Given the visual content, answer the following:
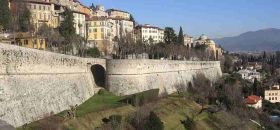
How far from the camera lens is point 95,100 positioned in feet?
160

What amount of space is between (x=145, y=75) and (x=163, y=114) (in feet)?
41.9

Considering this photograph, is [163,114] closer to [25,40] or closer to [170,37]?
[25,40]

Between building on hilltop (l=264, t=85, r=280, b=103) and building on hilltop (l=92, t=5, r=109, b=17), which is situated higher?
building on hilltop (l=92, t=5, r=109, b=17)

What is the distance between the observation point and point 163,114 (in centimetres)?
4753

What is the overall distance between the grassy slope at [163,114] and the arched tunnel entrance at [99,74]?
2.62 meters

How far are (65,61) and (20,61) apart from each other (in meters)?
11.5

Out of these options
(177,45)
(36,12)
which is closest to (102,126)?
(36,12)

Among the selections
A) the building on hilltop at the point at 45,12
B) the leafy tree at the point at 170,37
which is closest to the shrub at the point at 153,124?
the building on hilltop at the point at 45,12

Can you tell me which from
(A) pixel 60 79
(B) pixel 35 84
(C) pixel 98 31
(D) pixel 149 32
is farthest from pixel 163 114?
(D) pixel 149 32

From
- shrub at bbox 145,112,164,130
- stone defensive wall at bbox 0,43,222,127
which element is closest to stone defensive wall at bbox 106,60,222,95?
stone defensive wall at bbox 0,43,222,127

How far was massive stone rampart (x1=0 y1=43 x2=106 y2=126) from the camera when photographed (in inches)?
1198

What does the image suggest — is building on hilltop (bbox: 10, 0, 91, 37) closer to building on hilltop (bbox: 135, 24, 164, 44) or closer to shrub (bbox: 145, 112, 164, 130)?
building on hilltop (bbox: 135, 24, 164, 44)

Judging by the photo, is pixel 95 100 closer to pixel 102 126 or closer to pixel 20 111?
pixel 102 126

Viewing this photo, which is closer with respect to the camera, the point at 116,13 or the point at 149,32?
the point at 149,32
